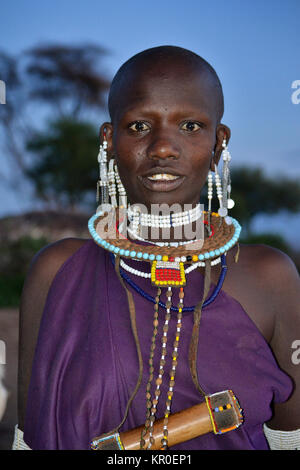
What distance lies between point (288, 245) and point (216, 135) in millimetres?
9083

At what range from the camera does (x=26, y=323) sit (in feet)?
6.40

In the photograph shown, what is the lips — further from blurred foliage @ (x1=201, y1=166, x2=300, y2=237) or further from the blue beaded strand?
blurred foliage @ (x1=201, y1=166, x2=300, y2=237)

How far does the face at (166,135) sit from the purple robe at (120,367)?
0.40 m

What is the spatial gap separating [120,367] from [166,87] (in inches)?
41.1

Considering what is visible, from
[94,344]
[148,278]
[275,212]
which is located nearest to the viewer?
[94,344]

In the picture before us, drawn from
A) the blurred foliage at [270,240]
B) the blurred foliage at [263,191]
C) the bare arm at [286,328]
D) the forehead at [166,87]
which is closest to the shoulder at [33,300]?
the forehead at [166,87]

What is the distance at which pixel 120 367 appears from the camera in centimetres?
163

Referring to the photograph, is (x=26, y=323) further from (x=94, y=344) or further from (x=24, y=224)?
(x=24, y=224)

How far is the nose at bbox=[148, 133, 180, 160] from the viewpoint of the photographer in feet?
5.09

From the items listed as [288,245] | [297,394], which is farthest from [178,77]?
[288,245]

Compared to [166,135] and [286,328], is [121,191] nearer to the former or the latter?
[166,135]

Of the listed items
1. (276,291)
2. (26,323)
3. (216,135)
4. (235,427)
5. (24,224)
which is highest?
(216,135)

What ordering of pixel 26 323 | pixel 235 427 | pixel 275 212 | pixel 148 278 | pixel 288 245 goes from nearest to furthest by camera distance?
pixel 235 427 < pixel 148 278 < pixel 26 323 < pixel 288 245 < pixel 275 212

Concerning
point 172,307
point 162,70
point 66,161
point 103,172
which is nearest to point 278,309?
point 172,307
